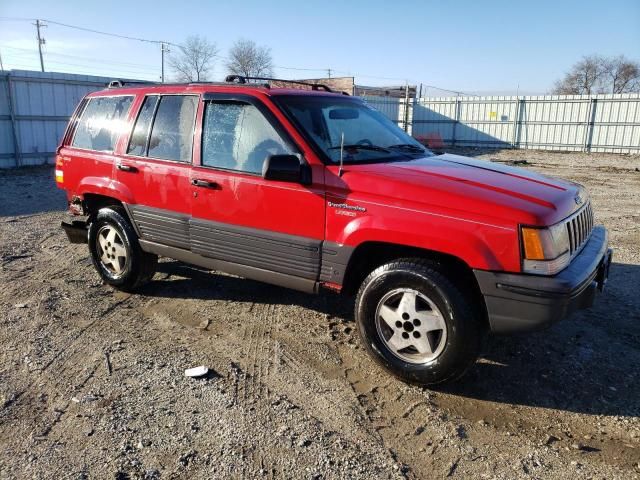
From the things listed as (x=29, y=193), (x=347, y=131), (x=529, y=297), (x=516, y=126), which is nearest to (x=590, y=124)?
(x=516, y=126)

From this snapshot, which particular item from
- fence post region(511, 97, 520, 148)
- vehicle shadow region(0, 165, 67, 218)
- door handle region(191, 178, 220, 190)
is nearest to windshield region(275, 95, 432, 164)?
door handle region(191, 178, 220, 190)

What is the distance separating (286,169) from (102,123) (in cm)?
271

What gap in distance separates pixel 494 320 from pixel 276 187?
1.78 metres

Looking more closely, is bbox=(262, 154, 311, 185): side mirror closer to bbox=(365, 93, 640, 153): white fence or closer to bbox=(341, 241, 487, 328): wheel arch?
bbox=(341, 241, 487, 328): wheel arch

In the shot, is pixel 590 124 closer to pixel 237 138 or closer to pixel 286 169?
pixel 237 138

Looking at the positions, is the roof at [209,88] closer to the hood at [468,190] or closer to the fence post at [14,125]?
the hood at [468,190]

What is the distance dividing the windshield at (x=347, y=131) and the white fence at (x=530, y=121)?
818 inches

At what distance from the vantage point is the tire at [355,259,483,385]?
3.27 metres

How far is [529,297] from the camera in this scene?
3.08 m

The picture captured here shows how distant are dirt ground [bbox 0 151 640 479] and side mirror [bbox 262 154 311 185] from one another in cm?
135

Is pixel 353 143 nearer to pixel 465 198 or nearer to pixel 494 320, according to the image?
pixel 465 198

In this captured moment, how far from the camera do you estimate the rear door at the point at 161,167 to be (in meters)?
4.48

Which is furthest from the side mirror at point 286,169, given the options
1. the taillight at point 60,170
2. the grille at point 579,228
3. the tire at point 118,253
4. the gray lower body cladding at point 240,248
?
the taillight at point 60,170

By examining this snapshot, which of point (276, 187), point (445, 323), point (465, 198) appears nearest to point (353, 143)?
point (276, 187)
